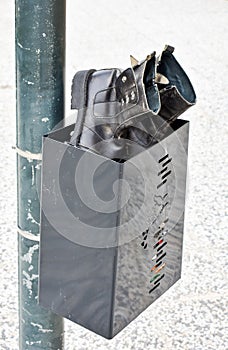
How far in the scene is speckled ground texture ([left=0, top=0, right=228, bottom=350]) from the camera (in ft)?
7.00

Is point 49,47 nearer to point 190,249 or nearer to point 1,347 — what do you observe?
point 1,347

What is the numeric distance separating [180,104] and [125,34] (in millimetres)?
3367

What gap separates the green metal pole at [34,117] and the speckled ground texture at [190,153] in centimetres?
32

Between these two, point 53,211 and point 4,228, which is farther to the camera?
point 4,228

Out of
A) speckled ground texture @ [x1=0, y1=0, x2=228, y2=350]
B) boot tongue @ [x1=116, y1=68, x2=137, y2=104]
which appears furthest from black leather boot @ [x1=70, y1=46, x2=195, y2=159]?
speckled ground texture @ [x1=0, y1=0, x2=228, y2=350]

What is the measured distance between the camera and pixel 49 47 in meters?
1.28

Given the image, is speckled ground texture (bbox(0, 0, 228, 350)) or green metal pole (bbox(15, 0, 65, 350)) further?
speckled ground texture (bbox(0, 0, 228, 350))

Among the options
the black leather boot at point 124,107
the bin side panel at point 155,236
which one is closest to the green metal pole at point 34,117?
the black leather boot at point 124,107

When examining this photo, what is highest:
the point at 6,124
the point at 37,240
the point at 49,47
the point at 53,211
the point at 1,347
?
the point at 49,47

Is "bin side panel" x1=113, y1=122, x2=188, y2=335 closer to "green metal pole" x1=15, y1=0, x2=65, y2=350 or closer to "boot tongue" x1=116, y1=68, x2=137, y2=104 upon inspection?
"boot tongue" x1=116, y1=68, x2=137, y2=104

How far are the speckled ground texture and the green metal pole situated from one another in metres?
0.32

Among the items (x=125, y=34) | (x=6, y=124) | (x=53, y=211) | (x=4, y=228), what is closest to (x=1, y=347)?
(x=4, y=228)

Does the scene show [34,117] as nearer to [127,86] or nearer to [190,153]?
[127,86]

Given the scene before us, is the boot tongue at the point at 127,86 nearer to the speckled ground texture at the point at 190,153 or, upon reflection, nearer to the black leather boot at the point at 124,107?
the black leather boot at the point at 124,107
